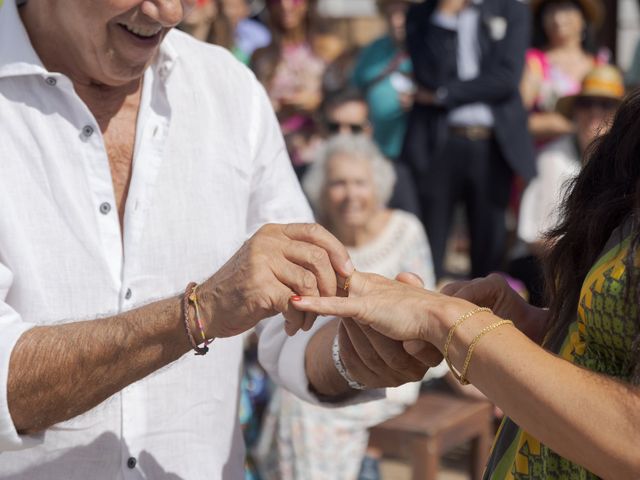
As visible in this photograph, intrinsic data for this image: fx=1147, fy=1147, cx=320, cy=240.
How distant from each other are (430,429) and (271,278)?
2643 mm

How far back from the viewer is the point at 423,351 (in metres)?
2.30

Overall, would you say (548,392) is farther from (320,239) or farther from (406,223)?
(406,223)

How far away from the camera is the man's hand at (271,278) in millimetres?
2174

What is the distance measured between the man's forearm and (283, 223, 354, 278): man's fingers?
27cm

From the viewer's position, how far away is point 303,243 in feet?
7.44

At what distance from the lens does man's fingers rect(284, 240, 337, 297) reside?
2246 millimetres

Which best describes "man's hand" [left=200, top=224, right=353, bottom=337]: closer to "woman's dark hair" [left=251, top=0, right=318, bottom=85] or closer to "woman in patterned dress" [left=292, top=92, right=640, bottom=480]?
"woman in patterned dress" [left=292, top=92, right=640, bottom=480]

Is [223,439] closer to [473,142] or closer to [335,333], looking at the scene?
[335,333]

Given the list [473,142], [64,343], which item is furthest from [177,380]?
[473,142]

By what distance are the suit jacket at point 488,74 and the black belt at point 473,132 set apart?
0.21ft

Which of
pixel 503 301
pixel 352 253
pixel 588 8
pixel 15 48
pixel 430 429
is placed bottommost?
pixel 430 429

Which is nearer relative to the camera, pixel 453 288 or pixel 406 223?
pixel 453 288

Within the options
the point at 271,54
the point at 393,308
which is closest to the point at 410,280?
the point at 393,308

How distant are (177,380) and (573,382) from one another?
0.94m
